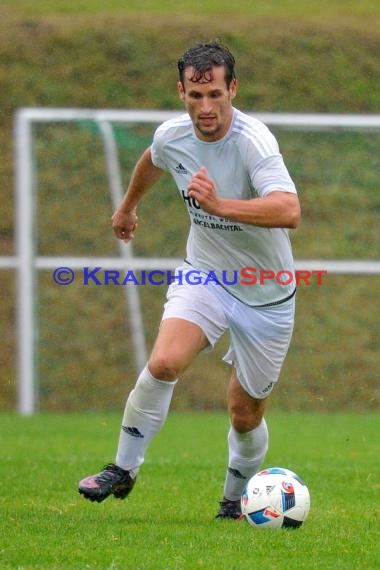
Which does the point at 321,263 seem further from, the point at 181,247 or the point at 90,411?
the point at 90,411

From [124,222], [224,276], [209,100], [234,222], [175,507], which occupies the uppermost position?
[209,100]

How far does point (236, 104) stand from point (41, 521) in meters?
12.9

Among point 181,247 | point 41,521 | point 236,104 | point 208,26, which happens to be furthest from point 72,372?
point 41,521

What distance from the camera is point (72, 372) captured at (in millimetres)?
15867

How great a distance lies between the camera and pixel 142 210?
16016 millimetres

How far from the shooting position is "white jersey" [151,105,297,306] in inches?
254

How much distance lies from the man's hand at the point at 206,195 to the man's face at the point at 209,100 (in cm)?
41

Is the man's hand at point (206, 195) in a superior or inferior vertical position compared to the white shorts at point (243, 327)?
superior

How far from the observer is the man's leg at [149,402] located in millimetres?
6293

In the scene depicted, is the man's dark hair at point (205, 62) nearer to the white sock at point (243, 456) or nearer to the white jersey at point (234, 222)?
the white jersey at point (234, 222)

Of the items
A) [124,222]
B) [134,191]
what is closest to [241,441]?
[124,222]

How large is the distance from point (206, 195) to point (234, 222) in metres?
0.54

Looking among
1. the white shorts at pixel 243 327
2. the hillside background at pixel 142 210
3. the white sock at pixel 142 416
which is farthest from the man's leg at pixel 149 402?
the hillside background at pixel 142 210

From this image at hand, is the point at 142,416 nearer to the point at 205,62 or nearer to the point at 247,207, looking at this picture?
the point at 247,207
